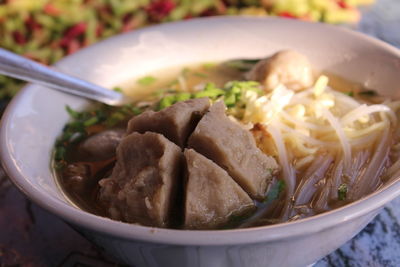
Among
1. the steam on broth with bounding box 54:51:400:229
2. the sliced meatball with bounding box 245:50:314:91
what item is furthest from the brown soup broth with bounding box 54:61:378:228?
the sliced meatball with bounding box 245:50:314:91

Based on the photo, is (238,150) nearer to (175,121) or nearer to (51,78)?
(175,121)

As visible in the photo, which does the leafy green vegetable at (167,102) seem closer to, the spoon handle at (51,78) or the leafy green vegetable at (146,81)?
the spoon handle at (51,78)

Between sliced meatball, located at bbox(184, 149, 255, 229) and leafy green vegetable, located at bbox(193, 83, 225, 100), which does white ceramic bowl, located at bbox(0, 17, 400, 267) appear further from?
leafy green vegetable, located at bbox(193, 83, 225, 100)

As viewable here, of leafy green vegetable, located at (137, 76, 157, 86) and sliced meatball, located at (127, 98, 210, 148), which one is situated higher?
sliced meatball, located at (127, 98, 210, 148)

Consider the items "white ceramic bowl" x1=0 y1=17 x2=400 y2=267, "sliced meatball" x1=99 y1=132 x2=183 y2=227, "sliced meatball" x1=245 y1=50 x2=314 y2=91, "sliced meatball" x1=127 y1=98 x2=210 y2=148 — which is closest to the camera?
"white ceramic bowl" x1=0 y1=17 x2=400 y2=267

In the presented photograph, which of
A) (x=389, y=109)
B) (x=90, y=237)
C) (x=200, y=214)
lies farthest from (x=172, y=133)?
(x=389, y=109)

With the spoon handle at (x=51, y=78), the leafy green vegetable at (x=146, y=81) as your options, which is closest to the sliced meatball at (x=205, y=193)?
the spoon handle at (x=51, y=78)

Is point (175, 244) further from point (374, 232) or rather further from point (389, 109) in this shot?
point (389, 109)

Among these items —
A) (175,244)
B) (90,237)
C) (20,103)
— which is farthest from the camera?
(20,103)
